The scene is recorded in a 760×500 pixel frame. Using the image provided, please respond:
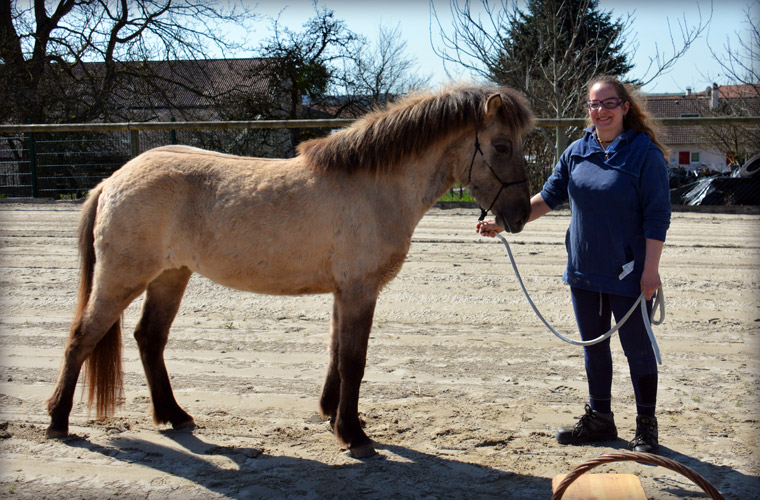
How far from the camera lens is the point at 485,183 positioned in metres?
3.35

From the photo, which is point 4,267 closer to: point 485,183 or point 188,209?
point 188,209

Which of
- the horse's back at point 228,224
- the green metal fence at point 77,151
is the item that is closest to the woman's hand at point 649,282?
the horse's back at point 228,224

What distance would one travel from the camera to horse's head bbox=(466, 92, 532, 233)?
3291 mm

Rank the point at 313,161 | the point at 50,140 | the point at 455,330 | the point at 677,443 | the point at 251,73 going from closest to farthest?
the point at 677,443, the point at 313,161, the point at 455,330, the point at 50,140, the point at 251,73

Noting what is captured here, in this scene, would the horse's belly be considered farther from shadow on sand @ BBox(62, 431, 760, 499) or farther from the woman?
the woman

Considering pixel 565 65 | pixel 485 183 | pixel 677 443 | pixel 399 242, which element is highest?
pixel 565 65

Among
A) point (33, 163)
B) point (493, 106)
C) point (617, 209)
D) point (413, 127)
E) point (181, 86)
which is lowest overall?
point (617, 209)

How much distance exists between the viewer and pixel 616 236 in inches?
123

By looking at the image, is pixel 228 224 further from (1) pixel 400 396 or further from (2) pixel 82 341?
(1) pixel 400 396

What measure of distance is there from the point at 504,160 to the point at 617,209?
2.12ft

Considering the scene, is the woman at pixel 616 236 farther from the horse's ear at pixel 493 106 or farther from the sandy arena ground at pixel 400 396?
the horse's ear at pixel 493 106

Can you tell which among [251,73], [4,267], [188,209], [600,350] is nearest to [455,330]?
[600,350]

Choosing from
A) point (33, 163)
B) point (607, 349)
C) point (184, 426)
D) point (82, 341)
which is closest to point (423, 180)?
point (607, 349)

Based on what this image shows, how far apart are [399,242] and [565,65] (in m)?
13.6
